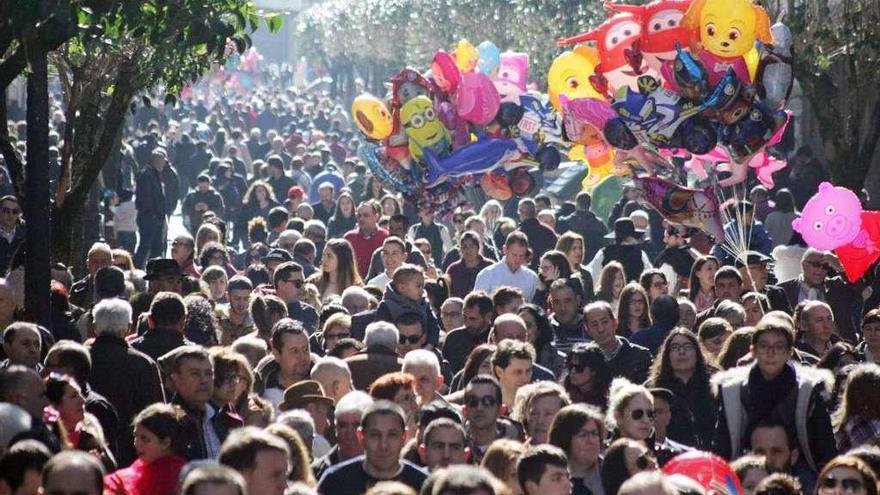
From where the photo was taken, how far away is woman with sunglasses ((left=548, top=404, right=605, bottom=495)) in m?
8.92

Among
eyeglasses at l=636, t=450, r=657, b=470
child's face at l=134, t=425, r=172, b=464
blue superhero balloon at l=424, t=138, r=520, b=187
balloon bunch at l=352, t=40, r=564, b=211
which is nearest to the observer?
child's face at l=134, t=425, r=172, b=464

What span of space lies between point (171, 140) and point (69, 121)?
2108 cm

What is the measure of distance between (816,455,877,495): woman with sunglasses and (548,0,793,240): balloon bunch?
846 centimetres

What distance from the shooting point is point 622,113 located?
56.1ft

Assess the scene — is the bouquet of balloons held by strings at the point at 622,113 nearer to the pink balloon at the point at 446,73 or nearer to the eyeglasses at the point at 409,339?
the pink balloon at the point at 446,73

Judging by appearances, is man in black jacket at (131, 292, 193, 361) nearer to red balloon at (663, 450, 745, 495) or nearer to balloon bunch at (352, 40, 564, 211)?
red balloon at (663, 450, 745, 495)

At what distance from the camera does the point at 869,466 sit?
8.43 meters

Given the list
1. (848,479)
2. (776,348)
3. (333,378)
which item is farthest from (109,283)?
(848,479)

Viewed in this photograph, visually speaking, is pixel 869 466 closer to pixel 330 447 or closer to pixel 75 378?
pixel 330 447

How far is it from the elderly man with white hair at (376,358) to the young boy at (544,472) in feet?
11.6

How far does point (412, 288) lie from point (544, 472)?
19.1ft

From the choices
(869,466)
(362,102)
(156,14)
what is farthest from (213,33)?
(362,102)

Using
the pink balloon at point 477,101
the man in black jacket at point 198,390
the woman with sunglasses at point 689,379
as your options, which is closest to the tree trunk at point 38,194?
the man in black jacket at point 198,390

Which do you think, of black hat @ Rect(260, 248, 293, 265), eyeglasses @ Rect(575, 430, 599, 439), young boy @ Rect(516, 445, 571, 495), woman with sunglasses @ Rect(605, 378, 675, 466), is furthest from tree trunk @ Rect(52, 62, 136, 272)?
young boy @ Rect(516, 445, 571, 495)
